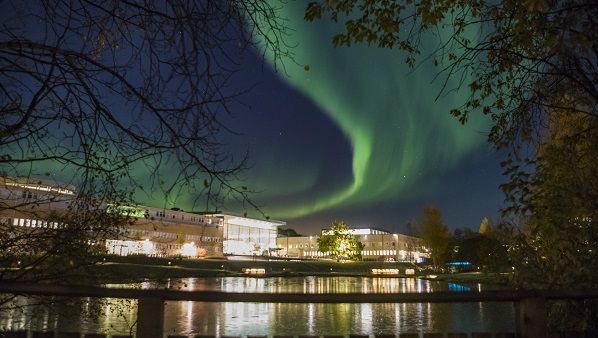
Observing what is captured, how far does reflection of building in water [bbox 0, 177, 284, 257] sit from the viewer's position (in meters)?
5.30

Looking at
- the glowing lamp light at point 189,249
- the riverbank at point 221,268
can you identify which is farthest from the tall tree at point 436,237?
the glowing lamp light at point 189,249

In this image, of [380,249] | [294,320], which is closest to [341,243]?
[380,249]

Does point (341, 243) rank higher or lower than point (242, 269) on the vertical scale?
higher

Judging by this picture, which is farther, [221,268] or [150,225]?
[221,268]

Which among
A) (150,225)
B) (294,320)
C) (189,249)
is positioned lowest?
(294,320)

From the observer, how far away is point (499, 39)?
680 cm

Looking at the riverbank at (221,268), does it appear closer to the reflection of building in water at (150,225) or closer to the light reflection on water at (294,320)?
the reflection of building in water at (150,225)

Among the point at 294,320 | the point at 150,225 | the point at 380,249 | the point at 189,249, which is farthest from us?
the point at 380,249

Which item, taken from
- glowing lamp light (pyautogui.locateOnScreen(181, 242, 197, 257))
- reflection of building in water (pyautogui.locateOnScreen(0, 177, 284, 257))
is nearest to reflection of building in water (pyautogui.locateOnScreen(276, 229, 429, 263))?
reflection of building in water (pyautogui.locateOnScreen(0, 177, 284, 257))

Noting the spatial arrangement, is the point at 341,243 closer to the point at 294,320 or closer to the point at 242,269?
the point at 242,269

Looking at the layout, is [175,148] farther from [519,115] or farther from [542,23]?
[519,115]

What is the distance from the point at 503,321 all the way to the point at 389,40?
12961 mm

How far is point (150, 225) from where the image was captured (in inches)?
588

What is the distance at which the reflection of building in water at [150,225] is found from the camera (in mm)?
5301
